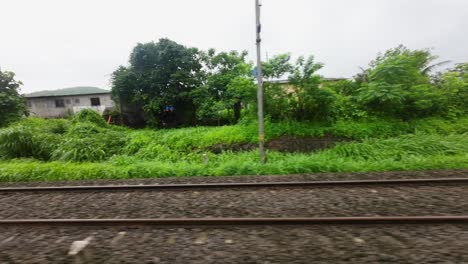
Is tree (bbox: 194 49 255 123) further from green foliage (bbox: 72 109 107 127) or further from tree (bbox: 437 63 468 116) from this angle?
tree (bbox: 437 63 468 116)

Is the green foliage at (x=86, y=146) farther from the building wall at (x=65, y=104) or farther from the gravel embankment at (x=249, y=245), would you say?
the building wall at (x=65, y=104)

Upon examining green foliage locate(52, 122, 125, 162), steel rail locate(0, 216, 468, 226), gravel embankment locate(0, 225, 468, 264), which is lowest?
gravel embankment locate(0, 225, 468, 264)

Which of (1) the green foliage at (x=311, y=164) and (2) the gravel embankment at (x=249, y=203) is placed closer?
(2) the gravel embankment at (x=249, y=203)

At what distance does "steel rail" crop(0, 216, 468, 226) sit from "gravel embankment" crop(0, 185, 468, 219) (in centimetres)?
40

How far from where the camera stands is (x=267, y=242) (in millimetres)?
3457

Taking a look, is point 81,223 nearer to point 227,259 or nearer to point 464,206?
point 227,259

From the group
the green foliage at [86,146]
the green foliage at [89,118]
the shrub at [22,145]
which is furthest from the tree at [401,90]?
the green foliage at [89,118]

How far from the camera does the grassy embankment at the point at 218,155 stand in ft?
25.8

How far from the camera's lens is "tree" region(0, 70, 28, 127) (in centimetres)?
1562

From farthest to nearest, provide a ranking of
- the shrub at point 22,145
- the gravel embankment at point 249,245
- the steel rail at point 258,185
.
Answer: the shrub at point 22,145 → the steel rail at point 258,185 → the gravel embankment at point 249,245

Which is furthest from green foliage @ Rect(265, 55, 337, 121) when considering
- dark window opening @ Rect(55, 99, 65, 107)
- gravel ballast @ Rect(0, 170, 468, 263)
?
Answer: dark window opening @ Rect(55, 99, 65, 107)

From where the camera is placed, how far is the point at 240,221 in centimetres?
402

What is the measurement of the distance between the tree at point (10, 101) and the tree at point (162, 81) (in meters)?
6.18

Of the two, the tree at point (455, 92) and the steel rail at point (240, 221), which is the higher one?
the tree at point (455, 92)
